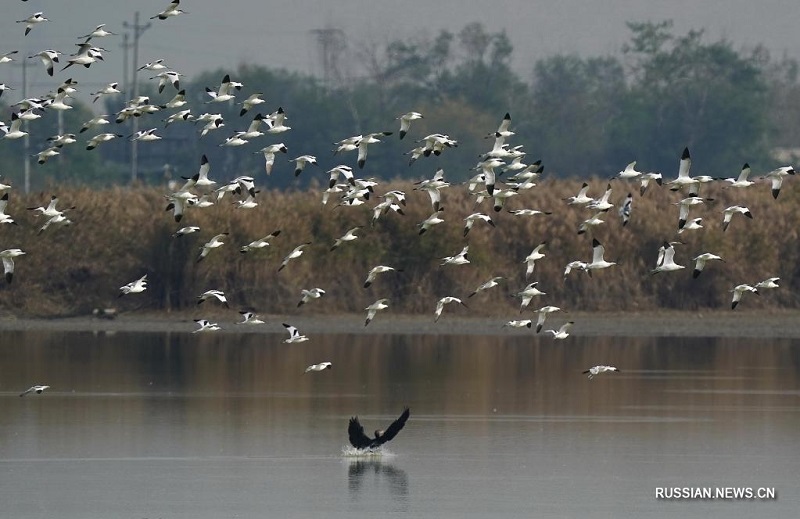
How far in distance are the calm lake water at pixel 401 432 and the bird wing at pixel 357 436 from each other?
0.91ft

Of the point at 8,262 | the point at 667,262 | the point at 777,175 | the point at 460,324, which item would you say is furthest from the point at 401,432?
the point at 460,324

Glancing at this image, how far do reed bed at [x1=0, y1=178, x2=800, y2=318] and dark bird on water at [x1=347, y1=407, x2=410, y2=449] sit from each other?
18443 millimetres

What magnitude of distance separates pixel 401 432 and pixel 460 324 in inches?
605

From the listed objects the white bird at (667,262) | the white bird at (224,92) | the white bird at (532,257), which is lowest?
the white bird at (667,262)

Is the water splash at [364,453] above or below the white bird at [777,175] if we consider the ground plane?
below

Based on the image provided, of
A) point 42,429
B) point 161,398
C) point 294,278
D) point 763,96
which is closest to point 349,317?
point 294,278

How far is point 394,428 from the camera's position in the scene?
24594mm

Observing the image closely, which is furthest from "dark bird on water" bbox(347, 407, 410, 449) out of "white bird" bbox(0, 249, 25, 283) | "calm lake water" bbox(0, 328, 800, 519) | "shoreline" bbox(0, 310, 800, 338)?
"shoreline" bbox(0, 310, 800, 338)

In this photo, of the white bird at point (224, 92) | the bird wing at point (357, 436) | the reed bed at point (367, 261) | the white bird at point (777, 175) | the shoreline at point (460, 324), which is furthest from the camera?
the reed bed at point (367, 261)

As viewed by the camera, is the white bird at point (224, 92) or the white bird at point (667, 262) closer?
the white bird at point (224, 92)

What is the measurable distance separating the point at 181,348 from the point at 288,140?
5977cm

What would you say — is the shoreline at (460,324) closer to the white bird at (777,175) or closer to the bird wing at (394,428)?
the white bird at (777,175)

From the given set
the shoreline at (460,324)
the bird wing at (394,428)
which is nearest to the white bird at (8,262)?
the bird wing at (394,428)

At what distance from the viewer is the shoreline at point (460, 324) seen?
141ft
